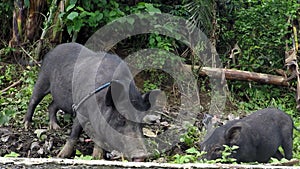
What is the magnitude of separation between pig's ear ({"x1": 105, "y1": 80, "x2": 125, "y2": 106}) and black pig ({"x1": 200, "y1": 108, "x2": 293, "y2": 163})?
1.12 m

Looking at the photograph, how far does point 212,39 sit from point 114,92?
13.7 feet

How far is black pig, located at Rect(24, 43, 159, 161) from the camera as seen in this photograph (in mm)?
5383

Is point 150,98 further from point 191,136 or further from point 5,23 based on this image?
point 5,23

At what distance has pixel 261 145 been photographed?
6121 mm

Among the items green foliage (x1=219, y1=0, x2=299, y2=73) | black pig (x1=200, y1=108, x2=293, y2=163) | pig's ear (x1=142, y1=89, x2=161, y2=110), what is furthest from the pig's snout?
green foliage (x1=219, y1=0, x2=299, y2=73)

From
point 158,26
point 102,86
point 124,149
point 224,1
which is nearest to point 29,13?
point 158,26

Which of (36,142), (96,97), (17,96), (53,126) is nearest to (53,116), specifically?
(53,126)

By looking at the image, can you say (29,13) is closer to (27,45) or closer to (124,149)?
(27,45)

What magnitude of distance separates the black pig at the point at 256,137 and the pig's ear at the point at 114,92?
112cm

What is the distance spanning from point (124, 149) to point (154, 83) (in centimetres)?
381

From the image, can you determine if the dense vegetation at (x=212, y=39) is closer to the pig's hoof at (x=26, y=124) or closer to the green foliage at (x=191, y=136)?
the pig's hoof at (x=26, y=124)

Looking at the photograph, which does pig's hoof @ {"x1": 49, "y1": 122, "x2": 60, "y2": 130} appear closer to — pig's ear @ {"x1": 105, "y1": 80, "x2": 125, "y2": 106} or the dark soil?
the dark soil

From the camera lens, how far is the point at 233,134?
5895mm

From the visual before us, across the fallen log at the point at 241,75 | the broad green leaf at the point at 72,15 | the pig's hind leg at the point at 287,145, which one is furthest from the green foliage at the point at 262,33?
the pig's hind leg at the point at 287,145
